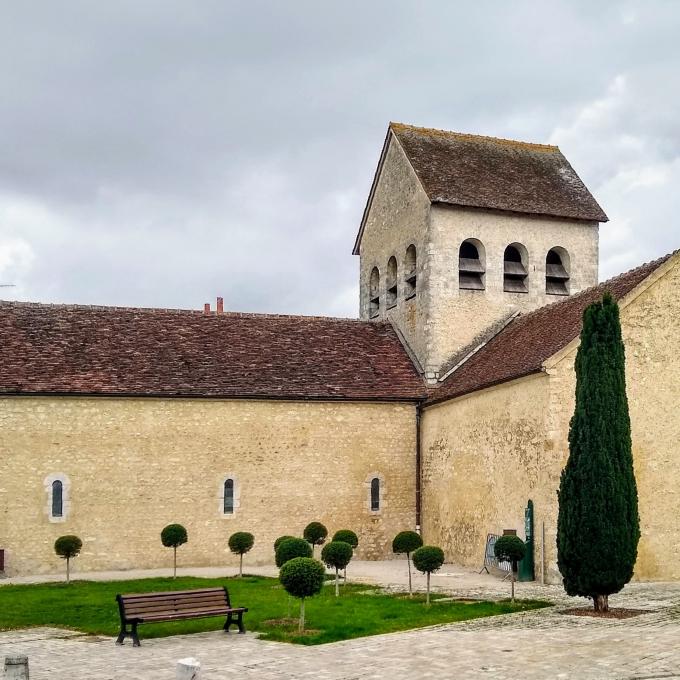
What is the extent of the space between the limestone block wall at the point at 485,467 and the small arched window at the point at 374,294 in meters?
7.49

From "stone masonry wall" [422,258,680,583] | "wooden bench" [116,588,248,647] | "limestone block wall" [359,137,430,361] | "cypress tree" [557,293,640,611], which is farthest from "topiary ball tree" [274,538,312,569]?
"limestone block wall" [359,137,430,361]

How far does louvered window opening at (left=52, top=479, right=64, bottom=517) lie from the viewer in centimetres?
2553

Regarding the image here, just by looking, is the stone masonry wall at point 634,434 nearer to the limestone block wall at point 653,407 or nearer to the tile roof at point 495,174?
the limestone block wall at point 653,407

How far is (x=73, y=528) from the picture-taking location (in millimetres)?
25531

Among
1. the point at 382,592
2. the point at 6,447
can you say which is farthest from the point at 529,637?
the point at 6,447

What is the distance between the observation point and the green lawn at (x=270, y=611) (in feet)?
49.2

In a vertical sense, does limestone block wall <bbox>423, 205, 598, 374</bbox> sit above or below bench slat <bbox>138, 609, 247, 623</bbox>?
above

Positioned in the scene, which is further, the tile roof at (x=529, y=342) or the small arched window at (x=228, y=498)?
the small arched window at (x=228, y=498)

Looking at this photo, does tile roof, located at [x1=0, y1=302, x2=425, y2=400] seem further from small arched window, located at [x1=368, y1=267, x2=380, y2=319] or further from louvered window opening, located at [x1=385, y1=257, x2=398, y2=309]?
small arched window, located at [x1=368, y1=267, x2=380, y2=319]

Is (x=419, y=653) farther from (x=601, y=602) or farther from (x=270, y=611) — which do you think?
(x=601, y=602)

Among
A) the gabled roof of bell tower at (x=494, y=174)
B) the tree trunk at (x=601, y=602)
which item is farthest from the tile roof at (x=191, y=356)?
the tree trunk at (x=601, y=602)

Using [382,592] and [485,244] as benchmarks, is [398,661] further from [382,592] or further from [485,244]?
[485,244]

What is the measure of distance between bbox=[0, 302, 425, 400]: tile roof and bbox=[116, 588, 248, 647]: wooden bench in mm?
12296

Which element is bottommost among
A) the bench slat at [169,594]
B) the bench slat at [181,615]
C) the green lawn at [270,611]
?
the green lawn at [270,611]
